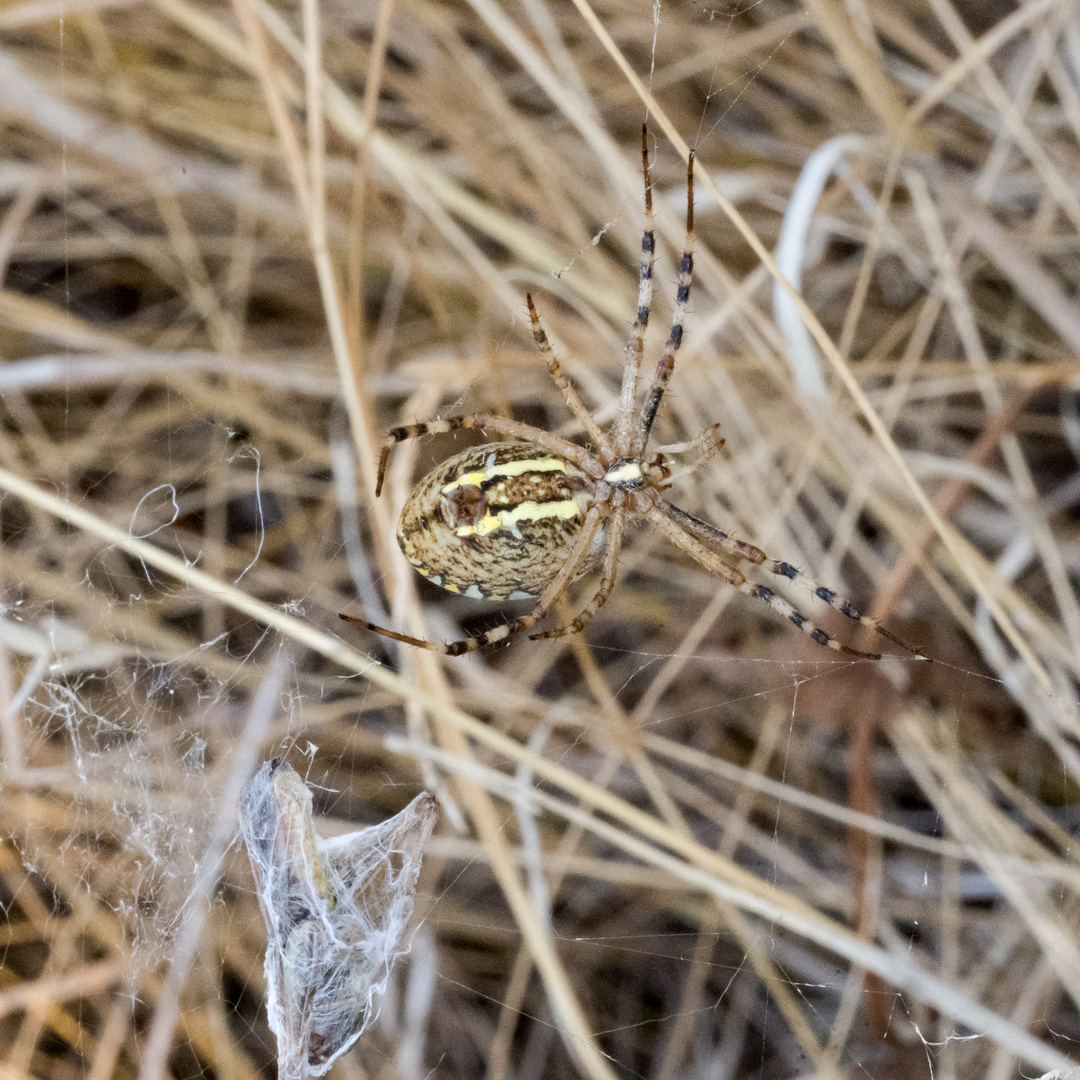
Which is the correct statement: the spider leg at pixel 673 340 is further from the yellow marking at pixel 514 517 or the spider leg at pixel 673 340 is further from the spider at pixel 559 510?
the yellow marking at pixel 514 517

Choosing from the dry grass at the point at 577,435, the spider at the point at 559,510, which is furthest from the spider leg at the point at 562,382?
the dry grass at the point at 577,435

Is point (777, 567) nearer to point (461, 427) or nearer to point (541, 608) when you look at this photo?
point (541, 608)

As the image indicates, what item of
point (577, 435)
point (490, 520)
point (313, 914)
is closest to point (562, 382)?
point (577, 435)

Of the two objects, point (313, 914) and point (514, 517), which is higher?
point (514, 517)

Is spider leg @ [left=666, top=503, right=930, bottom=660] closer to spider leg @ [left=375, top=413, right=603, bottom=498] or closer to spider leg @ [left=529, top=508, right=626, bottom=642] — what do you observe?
spider leg @ [left=529, top=508, right=626, bottom=642]

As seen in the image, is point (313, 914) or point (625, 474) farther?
point (625, 474)
